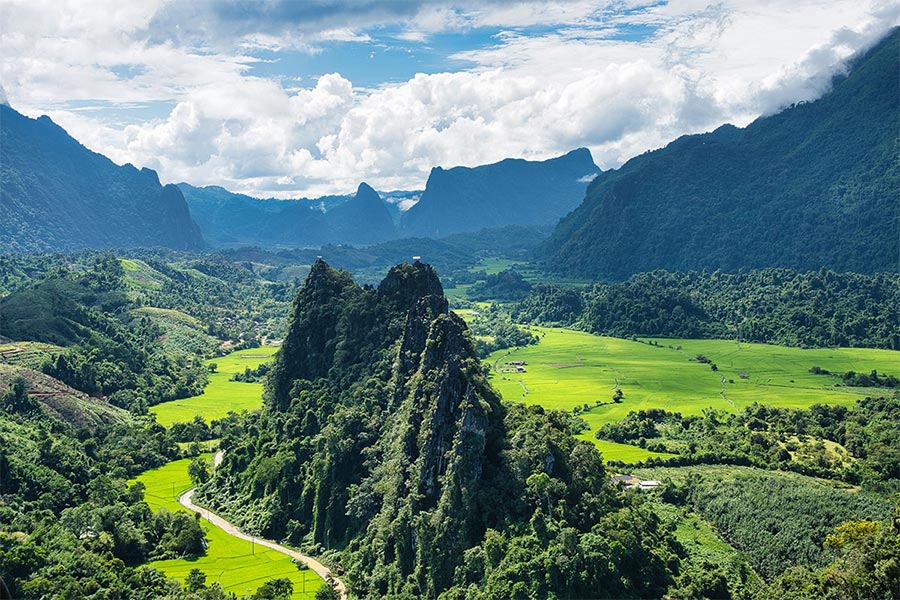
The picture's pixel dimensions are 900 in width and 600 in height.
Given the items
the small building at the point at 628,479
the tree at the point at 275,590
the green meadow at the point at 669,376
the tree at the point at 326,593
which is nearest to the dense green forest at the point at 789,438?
the green meadow at the point at 669,376

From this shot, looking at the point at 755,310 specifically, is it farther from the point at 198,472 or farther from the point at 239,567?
the point at 239,567

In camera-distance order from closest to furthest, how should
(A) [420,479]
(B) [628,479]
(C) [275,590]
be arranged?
(C) [275,590] < (A) [420,479] < (B) [628,479]

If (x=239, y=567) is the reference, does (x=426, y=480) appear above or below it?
above

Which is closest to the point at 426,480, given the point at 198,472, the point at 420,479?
the point at 420,479

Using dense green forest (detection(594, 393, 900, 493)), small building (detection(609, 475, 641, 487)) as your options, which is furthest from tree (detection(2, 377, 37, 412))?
small building (detection(609, 475, 641, 487))

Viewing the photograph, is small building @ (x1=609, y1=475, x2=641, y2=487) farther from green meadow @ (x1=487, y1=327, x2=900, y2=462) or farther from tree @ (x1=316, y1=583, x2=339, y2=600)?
tree @ (x1=316, y1=583, x2=339, y2=600)

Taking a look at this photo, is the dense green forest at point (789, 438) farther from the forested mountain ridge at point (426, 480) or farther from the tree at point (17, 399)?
the tree at point (17, 399)

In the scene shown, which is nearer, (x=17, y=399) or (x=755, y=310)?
(x=17, y=399)

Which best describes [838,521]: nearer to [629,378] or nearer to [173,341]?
[629,378]
